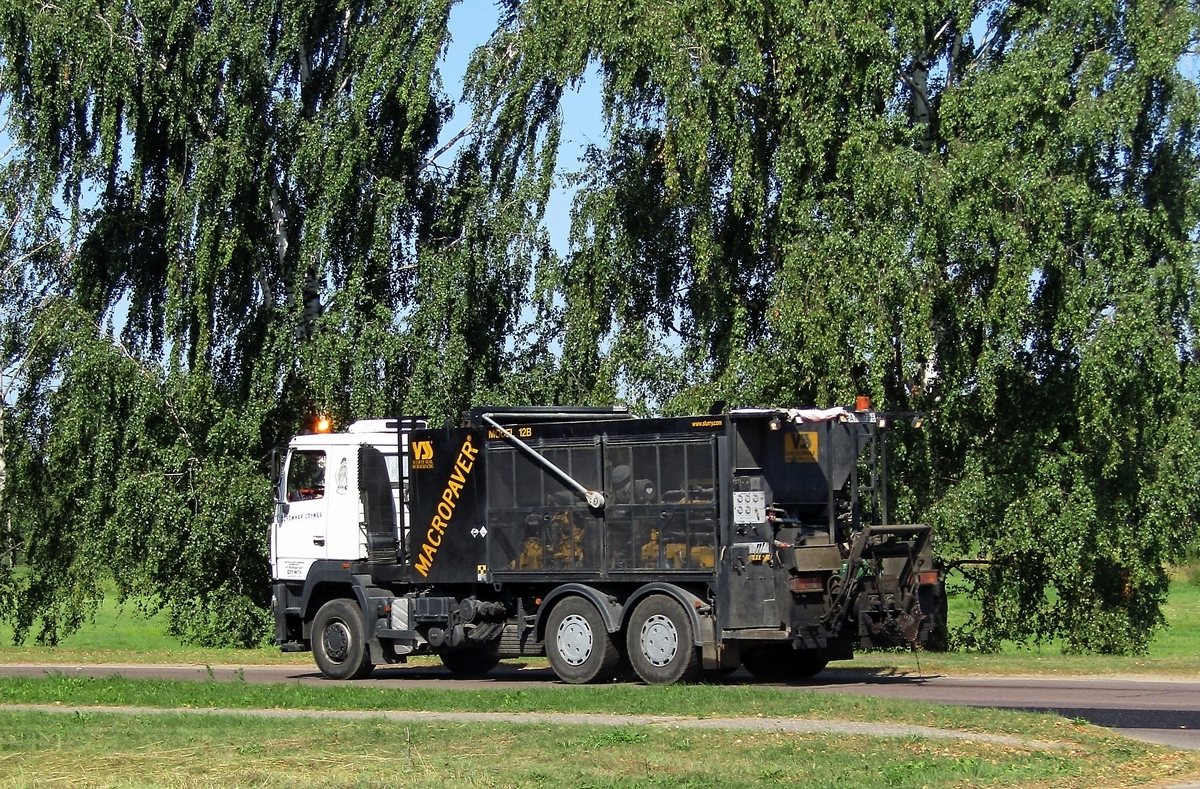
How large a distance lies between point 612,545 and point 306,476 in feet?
16.8

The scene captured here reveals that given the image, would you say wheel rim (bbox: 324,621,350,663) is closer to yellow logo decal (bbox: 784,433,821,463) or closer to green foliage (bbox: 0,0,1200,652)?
yellow logo decal (bbox: 784,433,821,463)

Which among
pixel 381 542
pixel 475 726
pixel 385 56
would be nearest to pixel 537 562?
pixel 381 542

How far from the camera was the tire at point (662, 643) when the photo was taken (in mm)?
18781

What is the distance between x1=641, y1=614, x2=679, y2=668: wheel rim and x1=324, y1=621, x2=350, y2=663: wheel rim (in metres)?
4.67

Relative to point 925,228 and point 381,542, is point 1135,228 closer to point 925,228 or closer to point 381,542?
point 925,228

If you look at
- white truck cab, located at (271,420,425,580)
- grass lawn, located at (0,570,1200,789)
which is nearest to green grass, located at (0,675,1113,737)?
grass lawn, located at (0,570,1200,789)

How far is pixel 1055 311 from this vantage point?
26.3 meters

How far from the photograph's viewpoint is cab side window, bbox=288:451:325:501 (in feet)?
73.0

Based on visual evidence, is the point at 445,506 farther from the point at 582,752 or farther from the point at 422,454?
the point at 582,752

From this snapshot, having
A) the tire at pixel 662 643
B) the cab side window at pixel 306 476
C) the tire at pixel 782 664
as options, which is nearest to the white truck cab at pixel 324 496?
the cab side window at pixel 306 476

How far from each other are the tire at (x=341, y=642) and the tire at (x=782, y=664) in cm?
502

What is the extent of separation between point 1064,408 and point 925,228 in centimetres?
389

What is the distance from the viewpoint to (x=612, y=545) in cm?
1944

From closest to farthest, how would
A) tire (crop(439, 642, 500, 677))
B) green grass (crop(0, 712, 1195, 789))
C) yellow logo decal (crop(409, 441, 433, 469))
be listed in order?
green grass (crop(0, 712, 1195, 789)) → yellow logo decal (crop(409, 441, 433, 469)) → tire (crop(439, 642, 500, 677))
